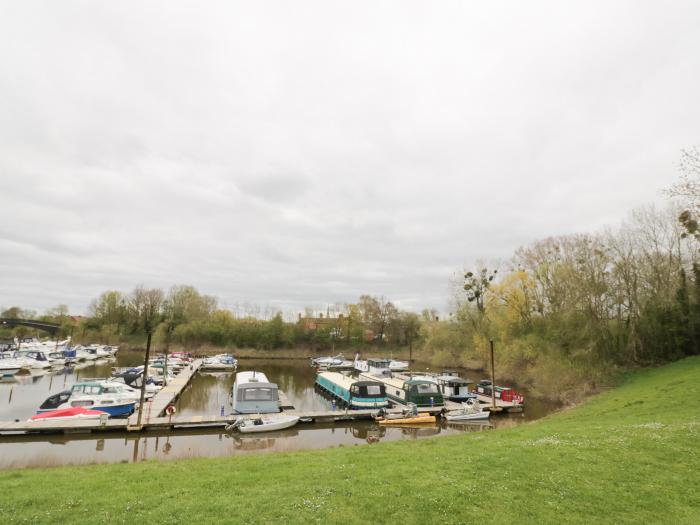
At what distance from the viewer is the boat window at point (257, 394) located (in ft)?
91.5

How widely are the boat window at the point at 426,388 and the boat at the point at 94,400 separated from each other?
2066 cm

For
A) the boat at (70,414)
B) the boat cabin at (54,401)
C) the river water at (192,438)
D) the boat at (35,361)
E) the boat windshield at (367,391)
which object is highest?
the boat at (35,361)

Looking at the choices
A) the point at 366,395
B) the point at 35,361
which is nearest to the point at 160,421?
the point at 366,395

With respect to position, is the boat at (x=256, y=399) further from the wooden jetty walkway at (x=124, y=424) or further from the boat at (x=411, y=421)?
the boat at (x=411, y=421)

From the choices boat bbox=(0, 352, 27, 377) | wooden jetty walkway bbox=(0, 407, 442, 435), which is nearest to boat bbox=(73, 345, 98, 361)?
boat bbox=(0, 352, 27, 377)

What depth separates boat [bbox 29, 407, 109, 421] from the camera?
78.9 feet

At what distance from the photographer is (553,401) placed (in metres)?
33.9

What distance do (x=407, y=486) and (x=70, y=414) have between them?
24.2 meters

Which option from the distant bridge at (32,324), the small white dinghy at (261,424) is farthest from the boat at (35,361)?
the small white dinghy at (261,424)

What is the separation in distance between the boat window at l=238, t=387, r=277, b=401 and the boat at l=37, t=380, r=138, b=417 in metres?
7.55

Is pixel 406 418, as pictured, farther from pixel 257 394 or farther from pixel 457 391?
pixel 257 394

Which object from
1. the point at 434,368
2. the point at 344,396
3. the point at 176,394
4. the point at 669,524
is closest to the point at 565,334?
the point at 344,396

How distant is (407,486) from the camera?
9852 mm

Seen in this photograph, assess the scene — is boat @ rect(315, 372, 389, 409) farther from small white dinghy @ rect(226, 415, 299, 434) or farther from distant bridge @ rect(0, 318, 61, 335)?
distant bridge @ rect(0, 318, 61, 335)
